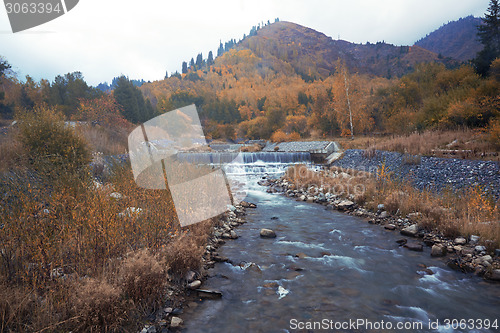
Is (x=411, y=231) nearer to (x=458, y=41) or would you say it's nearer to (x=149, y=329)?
(x=149, y=329)

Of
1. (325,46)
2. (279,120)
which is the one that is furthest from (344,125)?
(325,46)

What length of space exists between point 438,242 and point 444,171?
5.44m

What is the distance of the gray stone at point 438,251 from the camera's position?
5.38 meters

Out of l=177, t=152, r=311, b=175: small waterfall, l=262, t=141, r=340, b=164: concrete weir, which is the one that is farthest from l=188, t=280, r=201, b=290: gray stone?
l=262, t=141, r=340, b=164: concrete weir

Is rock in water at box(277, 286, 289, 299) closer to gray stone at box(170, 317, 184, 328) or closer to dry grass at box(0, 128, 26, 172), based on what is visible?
gray stone at box(170, 317, 184, 328)

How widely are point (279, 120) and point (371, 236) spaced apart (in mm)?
37753

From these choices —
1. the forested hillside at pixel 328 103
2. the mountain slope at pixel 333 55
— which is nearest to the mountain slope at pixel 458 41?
the mountain slope at pixel 333 55

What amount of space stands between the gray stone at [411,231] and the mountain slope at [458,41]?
166 meters

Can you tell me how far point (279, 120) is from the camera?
4297cm

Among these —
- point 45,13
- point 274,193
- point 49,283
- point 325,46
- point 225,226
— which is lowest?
point 274,193

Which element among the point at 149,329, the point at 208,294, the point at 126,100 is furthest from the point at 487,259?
the point at 126,100

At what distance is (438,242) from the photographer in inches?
232

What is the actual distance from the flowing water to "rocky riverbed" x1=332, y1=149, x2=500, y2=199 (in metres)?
4.27

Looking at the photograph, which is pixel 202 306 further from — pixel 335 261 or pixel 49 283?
pixel 335 261
